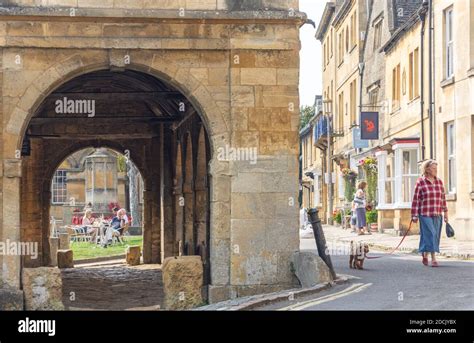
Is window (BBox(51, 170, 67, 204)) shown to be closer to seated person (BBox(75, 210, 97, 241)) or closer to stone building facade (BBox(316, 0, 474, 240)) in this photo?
seated person (BBox(75, 210, 97, 241))

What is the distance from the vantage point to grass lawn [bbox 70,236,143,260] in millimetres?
34219

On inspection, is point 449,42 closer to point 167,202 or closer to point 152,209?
point 167,202

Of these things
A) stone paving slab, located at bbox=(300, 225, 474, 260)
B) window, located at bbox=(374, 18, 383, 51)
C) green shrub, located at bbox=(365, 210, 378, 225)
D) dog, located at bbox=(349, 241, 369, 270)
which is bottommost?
stone paving slab, located at bbox=(300, 225, 474, 260)

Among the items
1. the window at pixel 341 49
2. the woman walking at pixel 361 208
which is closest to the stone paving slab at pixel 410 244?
the woman walking at pixel 361 208

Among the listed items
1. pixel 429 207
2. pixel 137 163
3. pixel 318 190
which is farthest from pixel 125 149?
pixel 318 190

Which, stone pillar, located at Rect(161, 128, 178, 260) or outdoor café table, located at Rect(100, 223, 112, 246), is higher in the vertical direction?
stone pillar, located at Rect(161, 128, 178, 260)

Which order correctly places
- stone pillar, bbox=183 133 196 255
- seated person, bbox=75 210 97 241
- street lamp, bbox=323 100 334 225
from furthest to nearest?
street lamp, bbox=323 100 334 225, seated person, bbox=75 210 97 241, stone pillar, bbox=183 133 196 255

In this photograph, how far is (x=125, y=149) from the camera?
102 ft

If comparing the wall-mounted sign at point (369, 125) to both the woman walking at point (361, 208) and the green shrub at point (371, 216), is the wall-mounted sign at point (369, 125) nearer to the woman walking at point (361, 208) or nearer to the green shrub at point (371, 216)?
the green shrub at point (371, 216)

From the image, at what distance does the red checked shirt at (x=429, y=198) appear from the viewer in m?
17.7

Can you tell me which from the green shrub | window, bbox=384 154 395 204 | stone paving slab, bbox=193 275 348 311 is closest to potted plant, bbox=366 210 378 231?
the green shrub

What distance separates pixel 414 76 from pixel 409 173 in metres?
3.11

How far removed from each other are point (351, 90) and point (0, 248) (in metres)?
32.7

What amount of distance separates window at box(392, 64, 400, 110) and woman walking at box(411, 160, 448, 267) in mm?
18538
